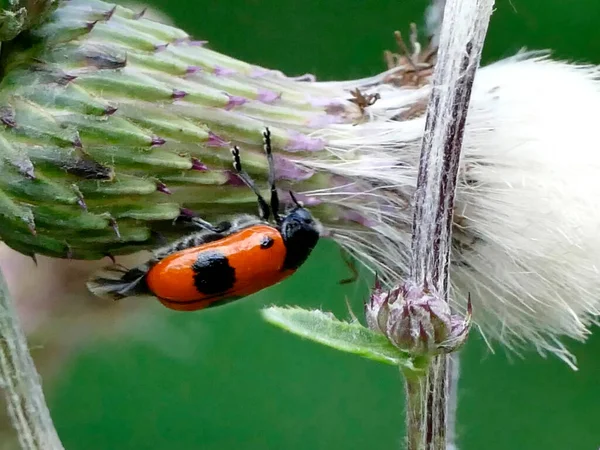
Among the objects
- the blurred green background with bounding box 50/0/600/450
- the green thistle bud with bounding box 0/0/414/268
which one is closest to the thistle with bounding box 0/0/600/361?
the green thistle bud with bounding box 0/0/414/268

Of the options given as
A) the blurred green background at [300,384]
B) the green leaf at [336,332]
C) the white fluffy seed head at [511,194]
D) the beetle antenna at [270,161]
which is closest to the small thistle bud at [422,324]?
the green leaf at [336,332]

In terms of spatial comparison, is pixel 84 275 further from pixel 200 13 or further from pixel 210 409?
pixel 200 13

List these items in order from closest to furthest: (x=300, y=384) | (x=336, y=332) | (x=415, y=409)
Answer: (x=336, y=332), (x=415, y=409), (x=300, y=384)

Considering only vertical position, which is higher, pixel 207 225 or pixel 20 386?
pixel 207 225

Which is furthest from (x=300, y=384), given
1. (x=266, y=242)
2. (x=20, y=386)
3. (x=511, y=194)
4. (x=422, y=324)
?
(x=422, y=324)

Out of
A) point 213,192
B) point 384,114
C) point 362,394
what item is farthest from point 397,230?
point 362,394

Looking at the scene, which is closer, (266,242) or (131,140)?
(131,140)

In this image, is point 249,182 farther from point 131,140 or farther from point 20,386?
point 20,386

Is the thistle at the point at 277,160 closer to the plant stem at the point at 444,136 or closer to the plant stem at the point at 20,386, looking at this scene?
the plant stem at the point at 20,386

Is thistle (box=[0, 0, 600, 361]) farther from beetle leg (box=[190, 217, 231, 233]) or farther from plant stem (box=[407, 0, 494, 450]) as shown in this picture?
plant stem (box=[407, 0, 494, 450])
